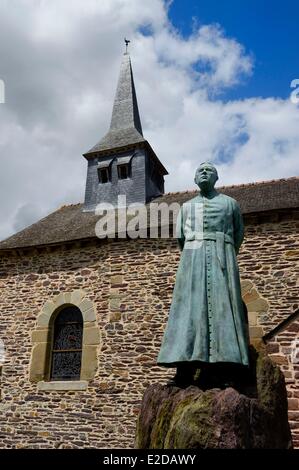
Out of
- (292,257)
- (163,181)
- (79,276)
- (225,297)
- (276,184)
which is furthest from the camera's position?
(163,181)

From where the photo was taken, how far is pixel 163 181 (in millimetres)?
20031

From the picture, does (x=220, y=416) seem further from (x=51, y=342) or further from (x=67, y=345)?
(x=51, y=342)

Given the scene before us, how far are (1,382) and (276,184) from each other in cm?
965

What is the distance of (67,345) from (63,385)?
1.07 meters

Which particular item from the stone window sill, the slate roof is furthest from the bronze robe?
the stone window sill

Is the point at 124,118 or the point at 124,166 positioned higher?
the point at 124,118

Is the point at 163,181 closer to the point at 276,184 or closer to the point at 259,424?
the point at 276,184

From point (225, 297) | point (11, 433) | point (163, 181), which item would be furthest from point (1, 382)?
point (163, 181)

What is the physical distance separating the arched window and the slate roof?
6.82 ft

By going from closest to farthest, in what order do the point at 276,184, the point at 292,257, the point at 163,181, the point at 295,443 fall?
the point at 295,443 → the point at 292,257 → the point at 276,184 → the point at 163,181

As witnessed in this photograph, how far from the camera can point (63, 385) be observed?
11.0 meters
